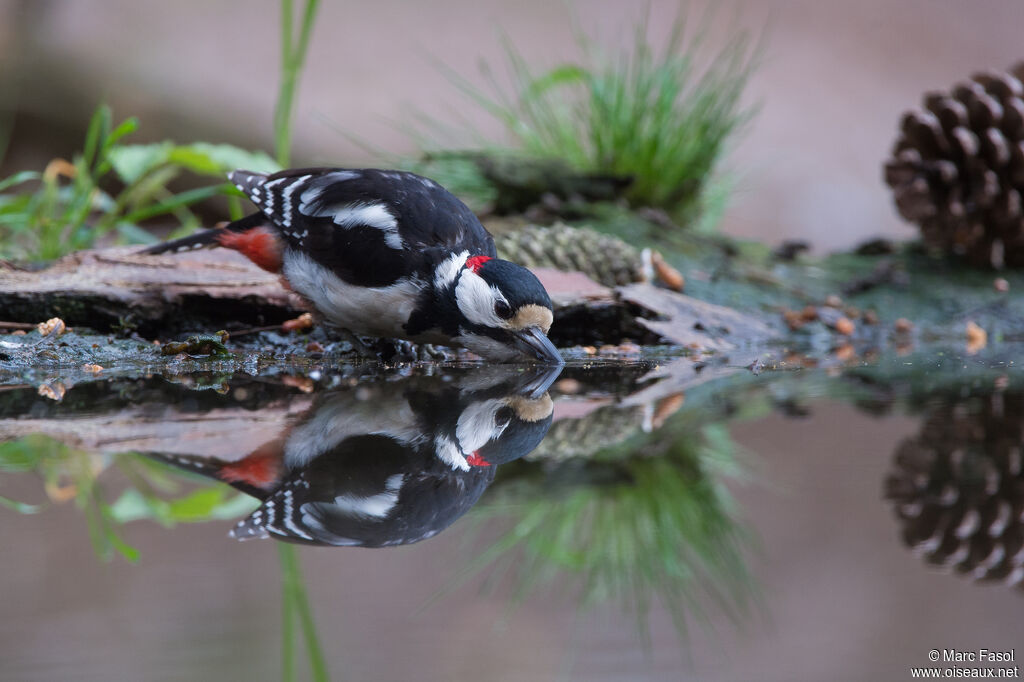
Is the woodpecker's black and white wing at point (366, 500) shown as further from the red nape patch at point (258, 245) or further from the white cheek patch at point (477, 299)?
the red nape patch at point (258, 245)

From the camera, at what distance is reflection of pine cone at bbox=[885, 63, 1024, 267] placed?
4852 mm

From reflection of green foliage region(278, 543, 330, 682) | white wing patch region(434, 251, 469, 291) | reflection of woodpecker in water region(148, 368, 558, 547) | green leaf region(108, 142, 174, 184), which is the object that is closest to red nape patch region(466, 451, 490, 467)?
reflection of woodpecker in water region(148, 368, 558, 547)

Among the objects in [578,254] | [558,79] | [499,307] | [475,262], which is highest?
[558,79]

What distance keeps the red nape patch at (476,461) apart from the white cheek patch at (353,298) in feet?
4.64

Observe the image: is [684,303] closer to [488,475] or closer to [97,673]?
[488,475]

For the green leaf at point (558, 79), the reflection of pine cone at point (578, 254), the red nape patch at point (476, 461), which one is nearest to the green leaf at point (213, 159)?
the reflection of pine cone at point (578, 254)

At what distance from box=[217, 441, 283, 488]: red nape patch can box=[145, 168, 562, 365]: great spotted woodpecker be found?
1345 mm

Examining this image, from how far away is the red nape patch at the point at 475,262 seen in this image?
2.99m

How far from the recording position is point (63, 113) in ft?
27.9

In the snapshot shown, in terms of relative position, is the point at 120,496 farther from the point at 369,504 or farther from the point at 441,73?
the point at 441,73

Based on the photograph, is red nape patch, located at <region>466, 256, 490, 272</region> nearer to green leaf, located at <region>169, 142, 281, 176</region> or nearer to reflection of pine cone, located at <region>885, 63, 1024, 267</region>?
green leaf, located at <region>169, 142, 281, 176</region>

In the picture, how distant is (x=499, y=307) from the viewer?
291 cm

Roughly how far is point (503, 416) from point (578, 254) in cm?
213

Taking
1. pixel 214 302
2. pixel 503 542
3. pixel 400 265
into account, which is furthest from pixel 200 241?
pixel 503 542
